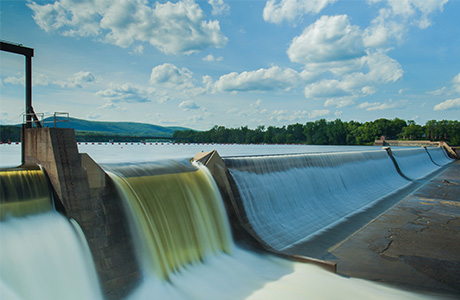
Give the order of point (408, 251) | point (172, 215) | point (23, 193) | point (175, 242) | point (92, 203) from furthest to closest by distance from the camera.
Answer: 1. point (408, 251)
2. point (172, 215)
3. point (175, 242)
4. point (92, 203)
5. point (23, 193)

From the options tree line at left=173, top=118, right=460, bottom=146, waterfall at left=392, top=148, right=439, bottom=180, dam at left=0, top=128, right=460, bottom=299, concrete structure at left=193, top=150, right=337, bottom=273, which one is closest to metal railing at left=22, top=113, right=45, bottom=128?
dam at left=0, top=128, right=460, bottom=299

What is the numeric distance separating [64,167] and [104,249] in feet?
8.74

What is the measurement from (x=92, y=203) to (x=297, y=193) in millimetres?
12235

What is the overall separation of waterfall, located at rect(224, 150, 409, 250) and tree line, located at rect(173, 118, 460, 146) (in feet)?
311

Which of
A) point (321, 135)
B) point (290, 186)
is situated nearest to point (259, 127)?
point (321, 135)

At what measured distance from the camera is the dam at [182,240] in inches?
311

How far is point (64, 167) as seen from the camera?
362 inches

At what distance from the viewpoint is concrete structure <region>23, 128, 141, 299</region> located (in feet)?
28.3

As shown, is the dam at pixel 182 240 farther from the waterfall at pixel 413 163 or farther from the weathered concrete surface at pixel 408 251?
the waterfall at pixel 413 163

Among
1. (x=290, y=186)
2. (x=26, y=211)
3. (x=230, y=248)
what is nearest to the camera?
(x=26, y=211)

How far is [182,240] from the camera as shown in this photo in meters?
10.6

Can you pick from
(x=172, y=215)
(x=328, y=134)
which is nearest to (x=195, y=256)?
(x=172, y=215)

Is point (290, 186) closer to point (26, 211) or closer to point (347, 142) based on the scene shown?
point (26, 211)

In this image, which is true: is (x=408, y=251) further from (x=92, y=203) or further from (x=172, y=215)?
(x=92, y=203)
